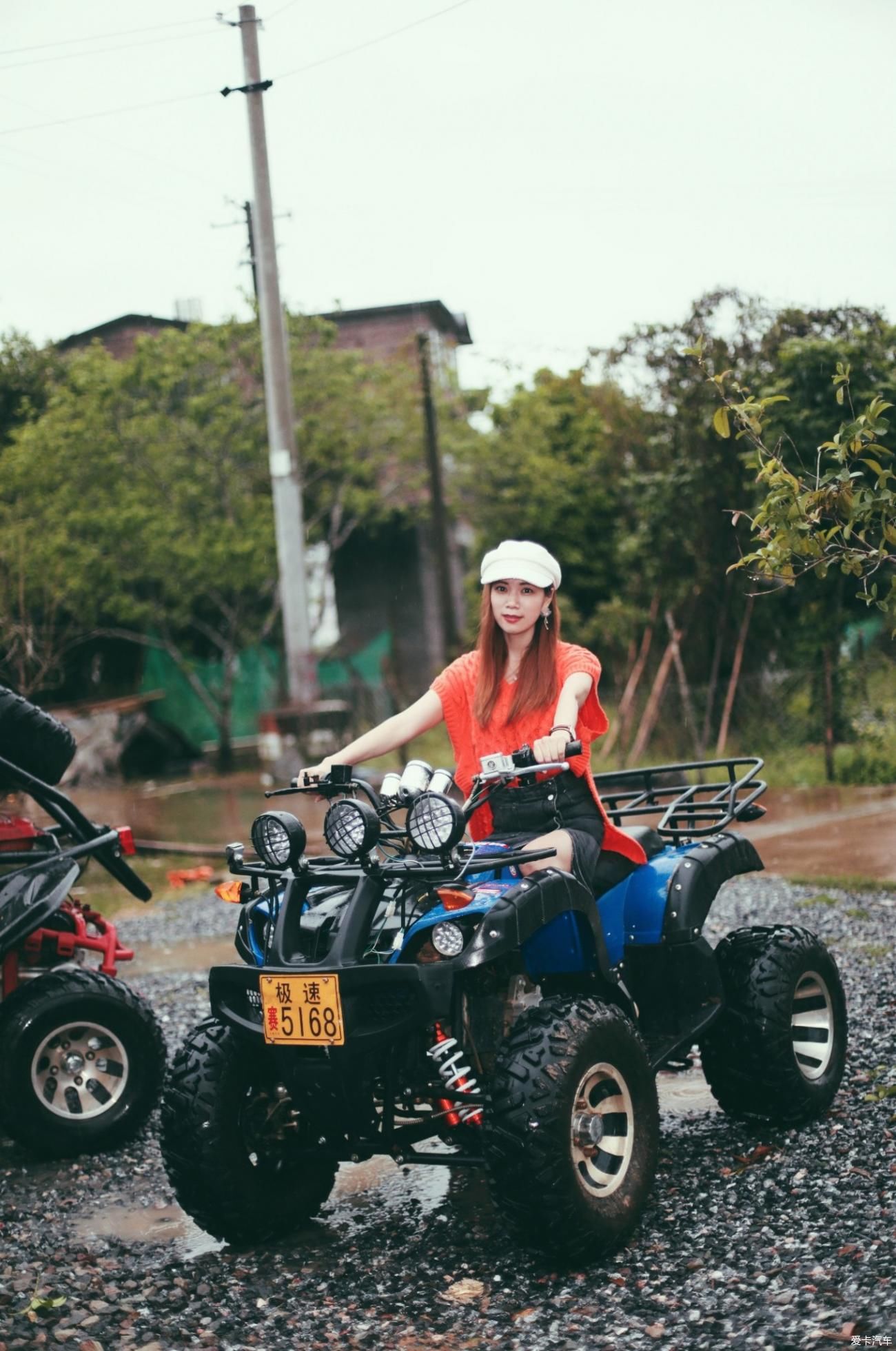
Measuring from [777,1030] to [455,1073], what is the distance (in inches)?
53.9

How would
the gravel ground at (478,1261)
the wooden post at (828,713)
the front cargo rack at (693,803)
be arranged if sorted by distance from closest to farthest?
the gravel ground at (478,1261)
the front cargo rack at (693,803)
the wooden post at (828,713)

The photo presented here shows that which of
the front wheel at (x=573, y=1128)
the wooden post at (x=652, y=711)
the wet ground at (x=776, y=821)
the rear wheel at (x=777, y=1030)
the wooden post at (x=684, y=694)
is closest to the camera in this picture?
the front wheel at (x=573, y=1128)

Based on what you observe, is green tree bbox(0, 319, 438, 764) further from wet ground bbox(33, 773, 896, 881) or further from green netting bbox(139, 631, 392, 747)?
wet ground bbox(33, 773, 896, 881)

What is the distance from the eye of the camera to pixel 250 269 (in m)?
19.0

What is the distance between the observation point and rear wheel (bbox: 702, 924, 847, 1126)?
4891 millimetres

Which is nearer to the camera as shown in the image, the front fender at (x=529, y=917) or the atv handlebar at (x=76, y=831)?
the front fender at (x=529, y=917)

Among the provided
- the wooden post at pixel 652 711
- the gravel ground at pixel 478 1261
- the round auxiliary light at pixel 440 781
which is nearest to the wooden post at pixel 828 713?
the wooden post at pixel 652 711

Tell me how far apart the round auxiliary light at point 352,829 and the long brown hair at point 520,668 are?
0.82 m

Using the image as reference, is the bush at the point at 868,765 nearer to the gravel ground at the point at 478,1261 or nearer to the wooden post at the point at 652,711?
the wooden post at the point at 652,711

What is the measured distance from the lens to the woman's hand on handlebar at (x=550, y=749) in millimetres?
4094

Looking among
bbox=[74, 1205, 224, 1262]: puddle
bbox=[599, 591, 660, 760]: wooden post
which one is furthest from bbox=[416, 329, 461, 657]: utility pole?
bbox=[74, 1205, 224, 1262]: puddle

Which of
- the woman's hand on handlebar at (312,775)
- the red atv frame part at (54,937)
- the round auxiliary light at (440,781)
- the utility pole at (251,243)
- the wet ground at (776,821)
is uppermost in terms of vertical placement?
the utility pole at (251,243)

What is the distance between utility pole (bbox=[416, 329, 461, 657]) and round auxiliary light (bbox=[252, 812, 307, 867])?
58.0 ft

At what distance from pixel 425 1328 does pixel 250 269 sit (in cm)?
1698
